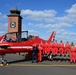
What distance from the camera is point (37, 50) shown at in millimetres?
21328

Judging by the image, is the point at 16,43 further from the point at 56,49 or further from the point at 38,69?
the point at 38,69

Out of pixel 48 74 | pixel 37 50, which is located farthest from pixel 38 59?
pixel 48 74

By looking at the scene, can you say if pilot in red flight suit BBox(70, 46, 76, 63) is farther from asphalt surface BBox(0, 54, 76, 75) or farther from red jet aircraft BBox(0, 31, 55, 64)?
red jet aircraft BBox(0, 31, 55, 64)

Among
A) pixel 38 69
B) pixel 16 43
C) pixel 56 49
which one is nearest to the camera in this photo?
pixel 38 69

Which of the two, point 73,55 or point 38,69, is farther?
point 73,55

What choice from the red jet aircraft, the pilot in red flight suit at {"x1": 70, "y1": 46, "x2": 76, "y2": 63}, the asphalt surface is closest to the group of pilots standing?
the pilot in red flight suit at {"x1": 70, "y1": 46, "x2": 76, "y2": 63}

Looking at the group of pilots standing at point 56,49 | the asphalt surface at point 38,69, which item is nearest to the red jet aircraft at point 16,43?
the group of pilots standing at point 56,49

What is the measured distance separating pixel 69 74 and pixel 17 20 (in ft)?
267

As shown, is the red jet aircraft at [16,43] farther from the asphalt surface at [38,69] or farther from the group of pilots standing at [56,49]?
the asphalt surface at [38,69]

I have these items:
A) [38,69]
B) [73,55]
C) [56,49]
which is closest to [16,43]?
[56,49]

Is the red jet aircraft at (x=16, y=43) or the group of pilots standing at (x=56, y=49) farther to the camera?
the group of pilots standing at (x=56, y=49)

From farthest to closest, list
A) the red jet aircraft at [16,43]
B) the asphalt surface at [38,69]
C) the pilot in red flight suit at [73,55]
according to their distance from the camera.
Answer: the pilot in red flight suit at [73,55], the red jet aircraft at [16,43], the asphalt surface at [38,69]

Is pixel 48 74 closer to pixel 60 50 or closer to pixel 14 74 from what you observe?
pixel 14 74

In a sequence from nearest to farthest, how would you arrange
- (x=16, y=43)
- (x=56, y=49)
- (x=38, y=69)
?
1. (x=38, y=69)
2. (x=16, y=43)
3. (x=56, y=49)
